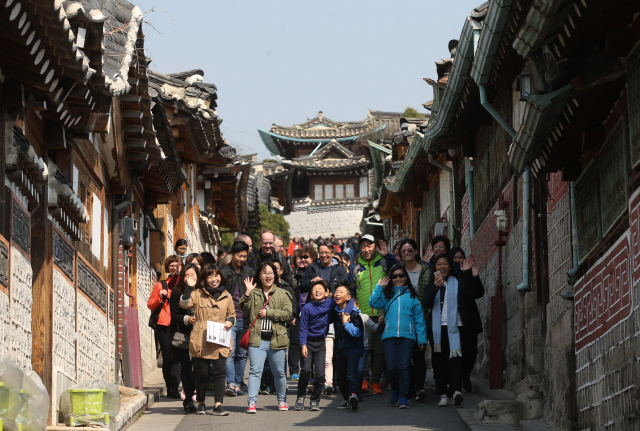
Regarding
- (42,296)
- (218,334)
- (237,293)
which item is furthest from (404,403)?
(42,296)

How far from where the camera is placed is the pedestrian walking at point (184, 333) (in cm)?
1172

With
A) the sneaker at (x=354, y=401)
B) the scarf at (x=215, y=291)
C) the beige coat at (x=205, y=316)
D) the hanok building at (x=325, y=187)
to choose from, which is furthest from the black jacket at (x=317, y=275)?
the hanok building at (x=325, y=187)

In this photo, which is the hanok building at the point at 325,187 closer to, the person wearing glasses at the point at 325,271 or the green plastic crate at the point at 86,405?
the person wearing glasses at the point at 325,271

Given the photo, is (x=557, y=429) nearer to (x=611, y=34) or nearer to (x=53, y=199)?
(x=611, y=34)

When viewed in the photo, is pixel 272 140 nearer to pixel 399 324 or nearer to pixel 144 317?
pixel 144 317

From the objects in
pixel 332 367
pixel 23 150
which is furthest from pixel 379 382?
pixel 23 150

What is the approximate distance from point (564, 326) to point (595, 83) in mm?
3232

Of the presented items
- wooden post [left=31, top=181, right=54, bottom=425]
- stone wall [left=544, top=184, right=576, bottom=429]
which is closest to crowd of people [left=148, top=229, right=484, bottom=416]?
stone wall [left=544, top=184, right=576, bottom=429]

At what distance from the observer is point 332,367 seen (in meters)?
13.7

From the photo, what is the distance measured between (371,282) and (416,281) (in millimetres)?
732

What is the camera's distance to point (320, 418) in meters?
11.0

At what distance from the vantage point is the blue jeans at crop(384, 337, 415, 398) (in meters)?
11.8

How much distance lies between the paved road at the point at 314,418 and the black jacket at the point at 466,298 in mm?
1100

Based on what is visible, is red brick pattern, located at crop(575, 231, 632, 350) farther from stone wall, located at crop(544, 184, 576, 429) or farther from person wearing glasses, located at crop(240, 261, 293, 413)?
person wearing glasses, located at crop(240, 261, 293, 413)
